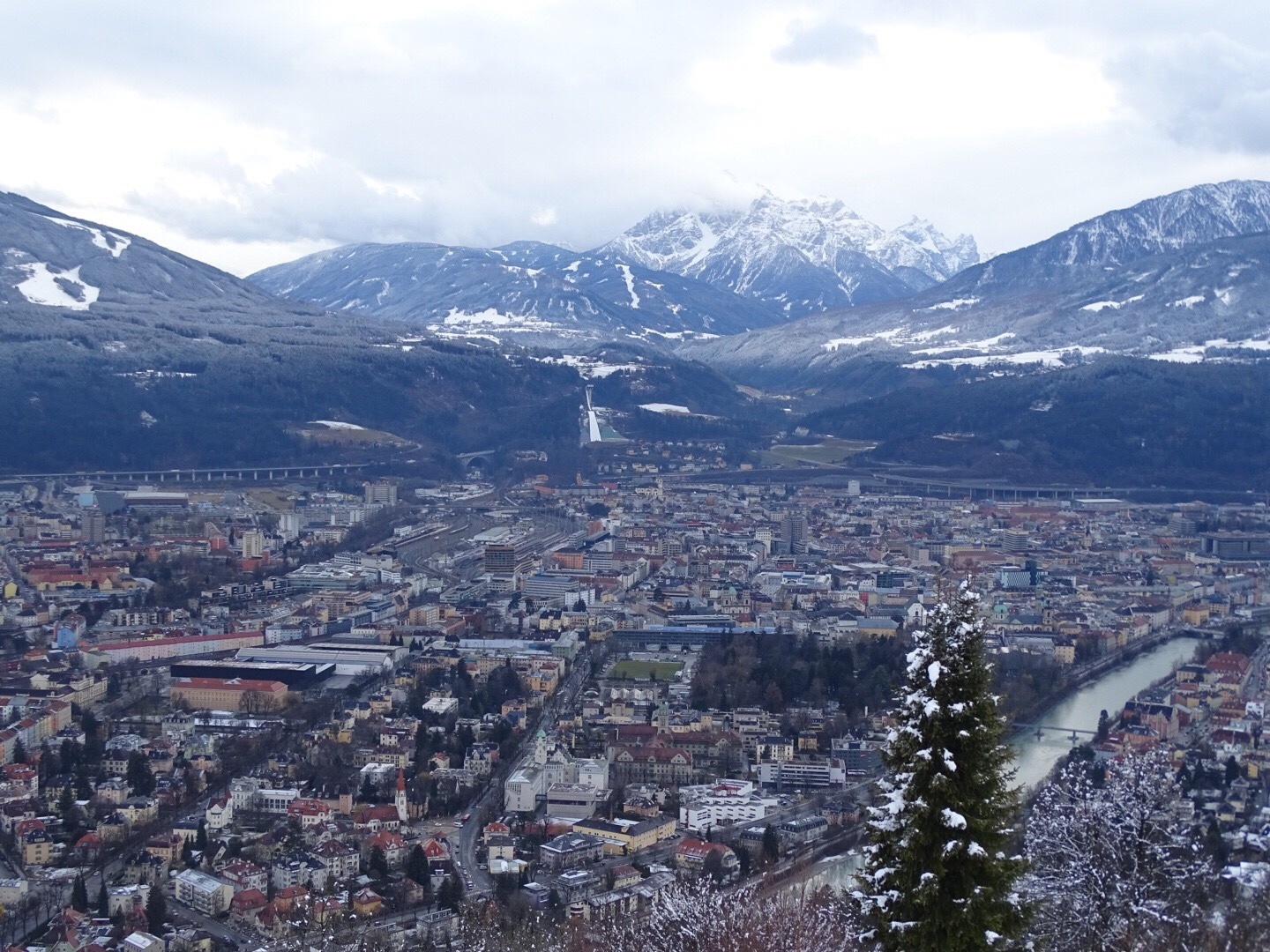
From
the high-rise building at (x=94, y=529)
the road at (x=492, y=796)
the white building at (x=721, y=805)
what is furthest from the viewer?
the high-rise building at (x=94, y=529)

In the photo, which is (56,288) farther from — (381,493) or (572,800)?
(572,800)

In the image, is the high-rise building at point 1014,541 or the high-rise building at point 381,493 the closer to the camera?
the high-rise building at point 1014,541

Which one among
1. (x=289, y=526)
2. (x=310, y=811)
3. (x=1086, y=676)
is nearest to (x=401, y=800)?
(x=310, y=811)

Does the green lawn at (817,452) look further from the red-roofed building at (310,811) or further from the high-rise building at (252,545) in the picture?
the red-roofed building at (310,811)

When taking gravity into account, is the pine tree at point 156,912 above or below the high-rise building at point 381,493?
below

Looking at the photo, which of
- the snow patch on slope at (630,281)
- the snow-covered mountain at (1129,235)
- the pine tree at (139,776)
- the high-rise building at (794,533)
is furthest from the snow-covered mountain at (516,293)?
the pine tree at (139,776)

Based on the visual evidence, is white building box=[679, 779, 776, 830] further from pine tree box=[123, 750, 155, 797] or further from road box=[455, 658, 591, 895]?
pine tree box=[123, 750, 155, 797]
